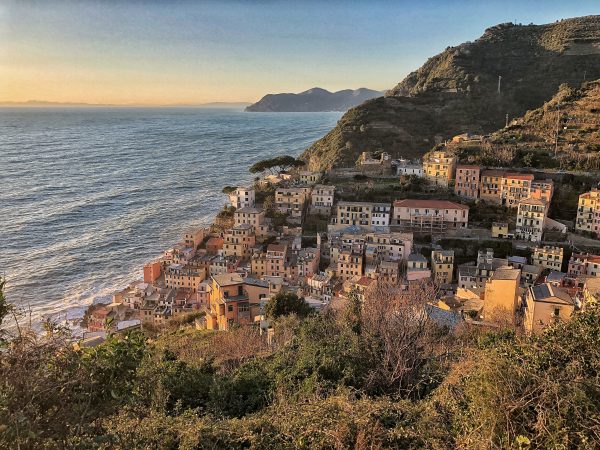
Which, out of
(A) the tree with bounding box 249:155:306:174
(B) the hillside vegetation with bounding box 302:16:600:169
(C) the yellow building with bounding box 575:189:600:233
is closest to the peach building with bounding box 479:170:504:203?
(C) the yellow building with bounding box 575:189:600:233

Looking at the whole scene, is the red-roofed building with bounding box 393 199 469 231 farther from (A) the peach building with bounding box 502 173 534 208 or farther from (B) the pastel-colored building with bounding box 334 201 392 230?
(A) the peach building with bounding box 502 173 534 208

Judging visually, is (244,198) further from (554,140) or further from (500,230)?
(554,140)

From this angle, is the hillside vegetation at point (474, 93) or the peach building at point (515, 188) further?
the hillside vegetation at point (474, 93)

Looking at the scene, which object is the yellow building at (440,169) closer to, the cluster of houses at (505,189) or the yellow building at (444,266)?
the cluster of houses at (505,189)

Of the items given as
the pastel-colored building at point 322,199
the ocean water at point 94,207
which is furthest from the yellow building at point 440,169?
the ocean water at point 94,207

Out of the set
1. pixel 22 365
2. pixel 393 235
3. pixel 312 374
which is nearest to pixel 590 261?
pixel 393 235

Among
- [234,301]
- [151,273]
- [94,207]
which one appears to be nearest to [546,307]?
[234,301]
